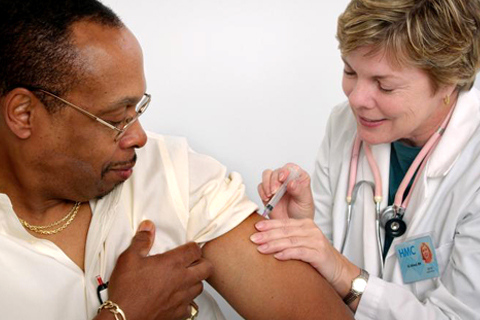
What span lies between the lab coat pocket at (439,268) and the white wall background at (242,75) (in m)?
0.93

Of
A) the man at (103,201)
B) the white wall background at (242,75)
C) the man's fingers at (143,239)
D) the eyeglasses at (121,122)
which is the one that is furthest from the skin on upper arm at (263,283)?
the white wall background at (242,75)

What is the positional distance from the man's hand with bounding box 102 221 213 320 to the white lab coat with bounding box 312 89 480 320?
1.69 ft

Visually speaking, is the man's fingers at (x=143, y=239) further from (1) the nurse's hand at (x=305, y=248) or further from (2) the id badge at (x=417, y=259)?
(2) the id badge at (x=417, y=259)

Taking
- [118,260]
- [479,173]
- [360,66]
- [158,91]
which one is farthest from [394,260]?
[158,91]

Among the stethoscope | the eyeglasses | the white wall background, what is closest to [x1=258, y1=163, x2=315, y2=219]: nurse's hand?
the stethoscope

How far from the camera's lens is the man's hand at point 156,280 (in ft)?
4.74

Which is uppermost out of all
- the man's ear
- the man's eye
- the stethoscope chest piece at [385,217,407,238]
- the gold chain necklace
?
the man's ear

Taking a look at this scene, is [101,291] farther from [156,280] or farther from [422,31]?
[422,31]

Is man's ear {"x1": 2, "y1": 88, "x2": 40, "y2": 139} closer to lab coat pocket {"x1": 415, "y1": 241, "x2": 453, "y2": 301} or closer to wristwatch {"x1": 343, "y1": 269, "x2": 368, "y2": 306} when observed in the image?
wristwatch {"x1": 343, "y1": 269, "x2": 368, "y2": 306}

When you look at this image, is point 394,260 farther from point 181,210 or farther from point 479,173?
point 181,210

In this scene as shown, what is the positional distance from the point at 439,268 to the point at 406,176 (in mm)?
269

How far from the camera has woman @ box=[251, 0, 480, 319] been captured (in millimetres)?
1684

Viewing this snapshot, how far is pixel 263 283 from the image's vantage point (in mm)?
1559

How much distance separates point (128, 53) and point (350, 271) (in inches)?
32.4
